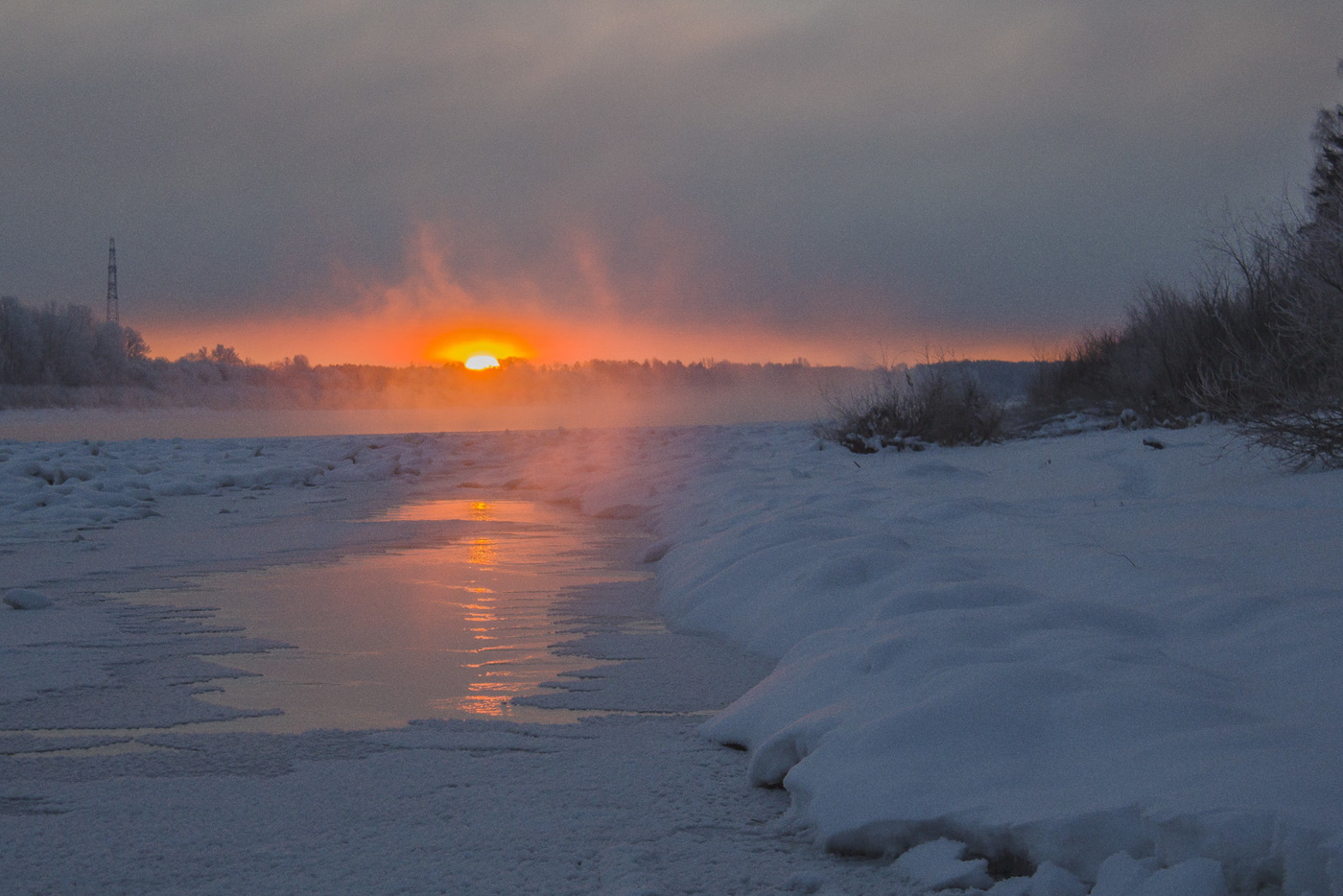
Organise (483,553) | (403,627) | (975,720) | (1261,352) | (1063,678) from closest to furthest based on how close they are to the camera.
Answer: (975,720), (1063,678), (403,627), (483,553), (1261,352)

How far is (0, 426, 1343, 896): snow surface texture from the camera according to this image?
63.2 inches

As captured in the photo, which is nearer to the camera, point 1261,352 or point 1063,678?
point 1063,678

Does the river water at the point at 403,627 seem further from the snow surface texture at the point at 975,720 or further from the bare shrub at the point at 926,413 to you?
the bare shrub at the point at 926,413

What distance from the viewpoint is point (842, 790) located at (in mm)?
1938

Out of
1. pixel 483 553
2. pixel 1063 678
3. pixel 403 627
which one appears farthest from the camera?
pixel 483 553

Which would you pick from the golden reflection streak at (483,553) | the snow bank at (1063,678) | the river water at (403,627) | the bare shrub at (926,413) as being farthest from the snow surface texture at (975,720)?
the bare shrub at (926,413)

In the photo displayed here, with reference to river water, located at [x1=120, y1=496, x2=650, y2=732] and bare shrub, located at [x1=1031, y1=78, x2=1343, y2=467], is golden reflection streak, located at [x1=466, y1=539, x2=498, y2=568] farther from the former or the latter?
bare shrub, located at [x1=1031, y1=78, x2=1343, y2=467]

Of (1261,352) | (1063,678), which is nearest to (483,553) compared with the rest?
(1063,678)

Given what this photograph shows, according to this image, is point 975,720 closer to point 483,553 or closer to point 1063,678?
point 1063,678

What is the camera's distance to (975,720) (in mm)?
2023

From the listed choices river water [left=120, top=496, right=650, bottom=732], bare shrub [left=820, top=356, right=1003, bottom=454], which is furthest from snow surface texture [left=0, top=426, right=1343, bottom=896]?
bare shrub [left=820, top=356, right=1003, bottom=454]

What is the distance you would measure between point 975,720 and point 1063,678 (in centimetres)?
28

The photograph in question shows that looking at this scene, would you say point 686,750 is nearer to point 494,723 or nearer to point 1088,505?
point 494,723

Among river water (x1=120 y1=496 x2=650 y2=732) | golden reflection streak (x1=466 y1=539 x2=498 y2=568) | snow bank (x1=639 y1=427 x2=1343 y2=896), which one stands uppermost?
snow bank (x1=639 y1=427 x2=1343 y2=896)
